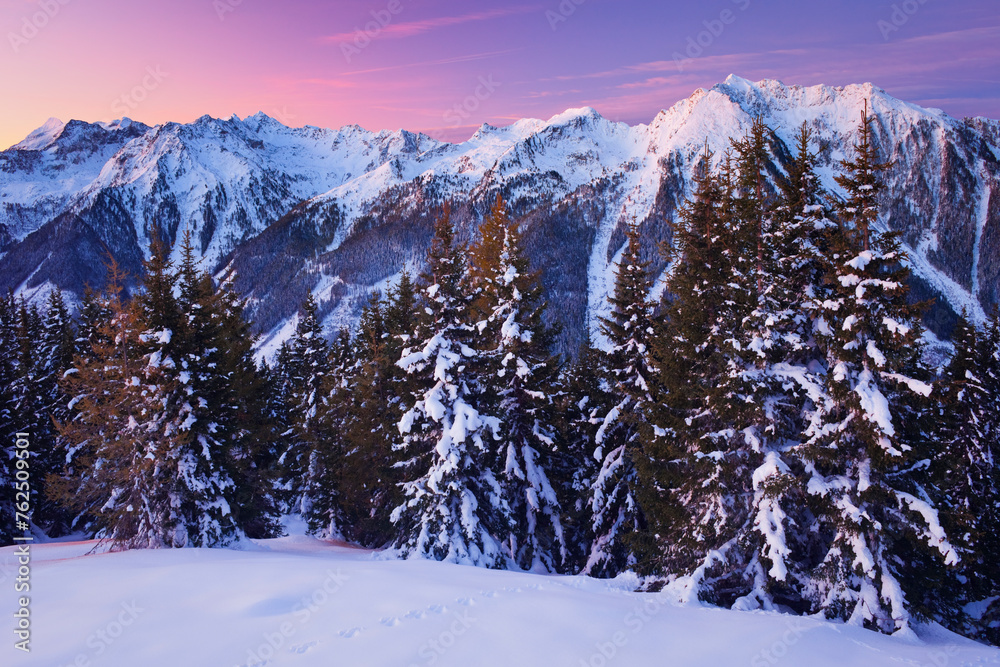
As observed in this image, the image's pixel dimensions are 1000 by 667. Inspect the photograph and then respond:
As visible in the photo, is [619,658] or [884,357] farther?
[884,357]

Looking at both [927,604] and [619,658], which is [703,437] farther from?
[619,658]

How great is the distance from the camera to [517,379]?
1941cm

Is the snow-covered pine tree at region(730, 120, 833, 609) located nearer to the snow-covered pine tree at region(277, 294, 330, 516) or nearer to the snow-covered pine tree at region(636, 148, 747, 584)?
the snow-covered pine tree at region(636, 148, 747, 584)

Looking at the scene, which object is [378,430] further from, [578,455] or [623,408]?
[623,408]

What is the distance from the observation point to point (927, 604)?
1243 cm

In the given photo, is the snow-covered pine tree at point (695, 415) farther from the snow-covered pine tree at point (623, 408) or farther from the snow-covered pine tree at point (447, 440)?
the snow-covered pine tree at point (447, 440)

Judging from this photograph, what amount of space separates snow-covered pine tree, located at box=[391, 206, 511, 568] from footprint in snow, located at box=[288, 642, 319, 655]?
356 inches

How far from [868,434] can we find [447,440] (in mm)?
11378

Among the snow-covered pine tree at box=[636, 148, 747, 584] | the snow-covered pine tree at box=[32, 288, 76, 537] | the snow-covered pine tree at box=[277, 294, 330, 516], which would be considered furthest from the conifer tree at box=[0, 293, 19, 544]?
the snow-covered pine tree at box=[636, 148, 747, 584]

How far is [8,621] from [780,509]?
50.2 ft

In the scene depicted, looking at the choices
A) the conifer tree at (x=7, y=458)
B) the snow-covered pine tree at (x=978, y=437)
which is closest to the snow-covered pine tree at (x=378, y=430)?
the conifer tree at (x=7, y=458)

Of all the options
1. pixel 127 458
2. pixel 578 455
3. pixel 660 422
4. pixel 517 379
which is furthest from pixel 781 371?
pixel 127 458

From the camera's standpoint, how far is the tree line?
12.1m

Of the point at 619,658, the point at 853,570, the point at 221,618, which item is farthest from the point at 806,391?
the point at 221,618
